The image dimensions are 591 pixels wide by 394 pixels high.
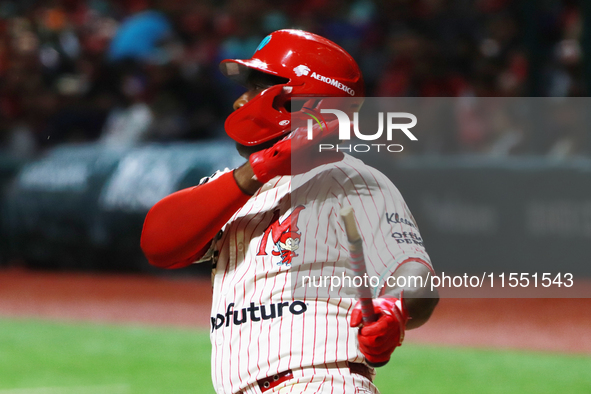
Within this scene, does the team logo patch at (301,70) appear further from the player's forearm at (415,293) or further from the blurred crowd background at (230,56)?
the blurred crowd background at (230,56)

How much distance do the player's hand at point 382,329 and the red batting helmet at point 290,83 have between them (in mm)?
560

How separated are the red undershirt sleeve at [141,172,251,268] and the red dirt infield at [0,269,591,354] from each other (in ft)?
15.2

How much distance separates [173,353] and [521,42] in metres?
5.62

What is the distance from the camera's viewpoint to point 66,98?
36.2ft

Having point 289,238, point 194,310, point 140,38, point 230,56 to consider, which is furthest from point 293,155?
point 140,38

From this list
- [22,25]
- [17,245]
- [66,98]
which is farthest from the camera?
[22,25]

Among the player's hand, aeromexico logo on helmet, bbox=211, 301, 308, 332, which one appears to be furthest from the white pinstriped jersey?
the player's hand

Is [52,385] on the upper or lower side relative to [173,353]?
lower

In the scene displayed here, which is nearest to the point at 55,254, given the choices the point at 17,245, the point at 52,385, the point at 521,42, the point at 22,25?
the point at 17,245

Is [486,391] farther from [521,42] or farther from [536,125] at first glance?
[521,42]

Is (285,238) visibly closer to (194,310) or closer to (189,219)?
(189,219)

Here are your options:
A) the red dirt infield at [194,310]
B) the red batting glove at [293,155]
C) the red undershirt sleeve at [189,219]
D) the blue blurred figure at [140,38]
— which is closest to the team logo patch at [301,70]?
the red batting glove at [293,155]

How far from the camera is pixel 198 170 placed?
8539 millimetres

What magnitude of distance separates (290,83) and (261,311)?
613 millimetres
